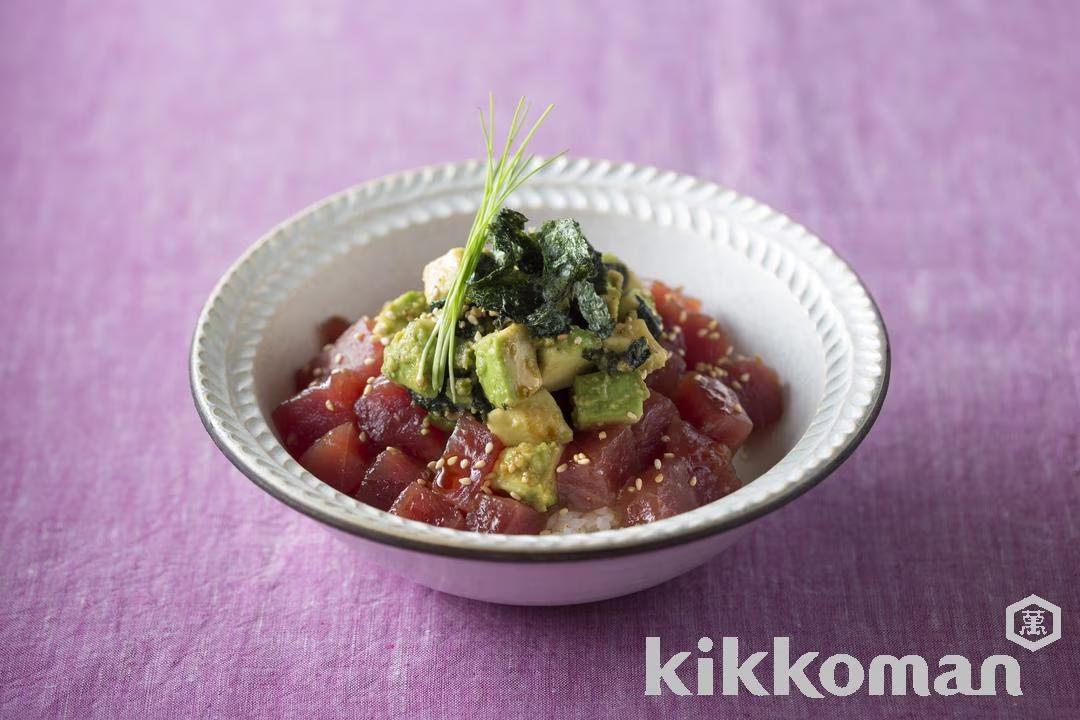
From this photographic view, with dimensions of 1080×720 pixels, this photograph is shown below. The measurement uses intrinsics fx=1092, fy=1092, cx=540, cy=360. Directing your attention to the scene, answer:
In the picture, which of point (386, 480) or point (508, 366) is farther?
point (386, 480)

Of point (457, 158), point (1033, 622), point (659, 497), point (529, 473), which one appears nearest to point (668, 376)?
point (659, 497)

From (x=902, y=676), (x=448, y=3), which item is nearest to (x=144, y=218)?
(x=448, y=3)

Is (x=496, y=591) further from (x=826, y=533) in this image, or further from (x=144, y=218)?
(x=144, y=218)

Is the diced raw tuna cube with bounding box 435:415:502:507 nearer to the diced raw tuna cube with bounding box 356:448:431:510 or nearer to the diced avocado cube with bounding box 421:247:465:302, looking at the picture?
the diced raw tuna cube with bounding box 356:448:431:510

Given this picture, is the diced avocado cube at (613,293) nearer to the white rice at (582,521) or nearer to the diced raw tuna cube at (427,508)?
the white rice at (582,521)

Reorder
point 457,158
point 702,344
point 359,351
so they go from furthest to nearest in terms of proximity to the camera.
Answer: point 457,158, point 702,344, point 359,351

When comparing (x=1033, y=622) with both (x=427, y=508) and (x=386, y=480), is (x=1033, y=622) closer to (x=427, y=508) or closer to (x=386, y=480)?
(x=427, y=508)

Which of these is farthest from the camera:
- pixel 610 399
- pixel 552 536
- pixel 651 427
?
pixel 651 427

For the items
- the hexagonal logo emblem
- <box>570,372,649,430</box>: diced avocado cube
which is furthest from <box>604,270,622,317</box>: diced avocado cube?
the hexagonal logo emblem
